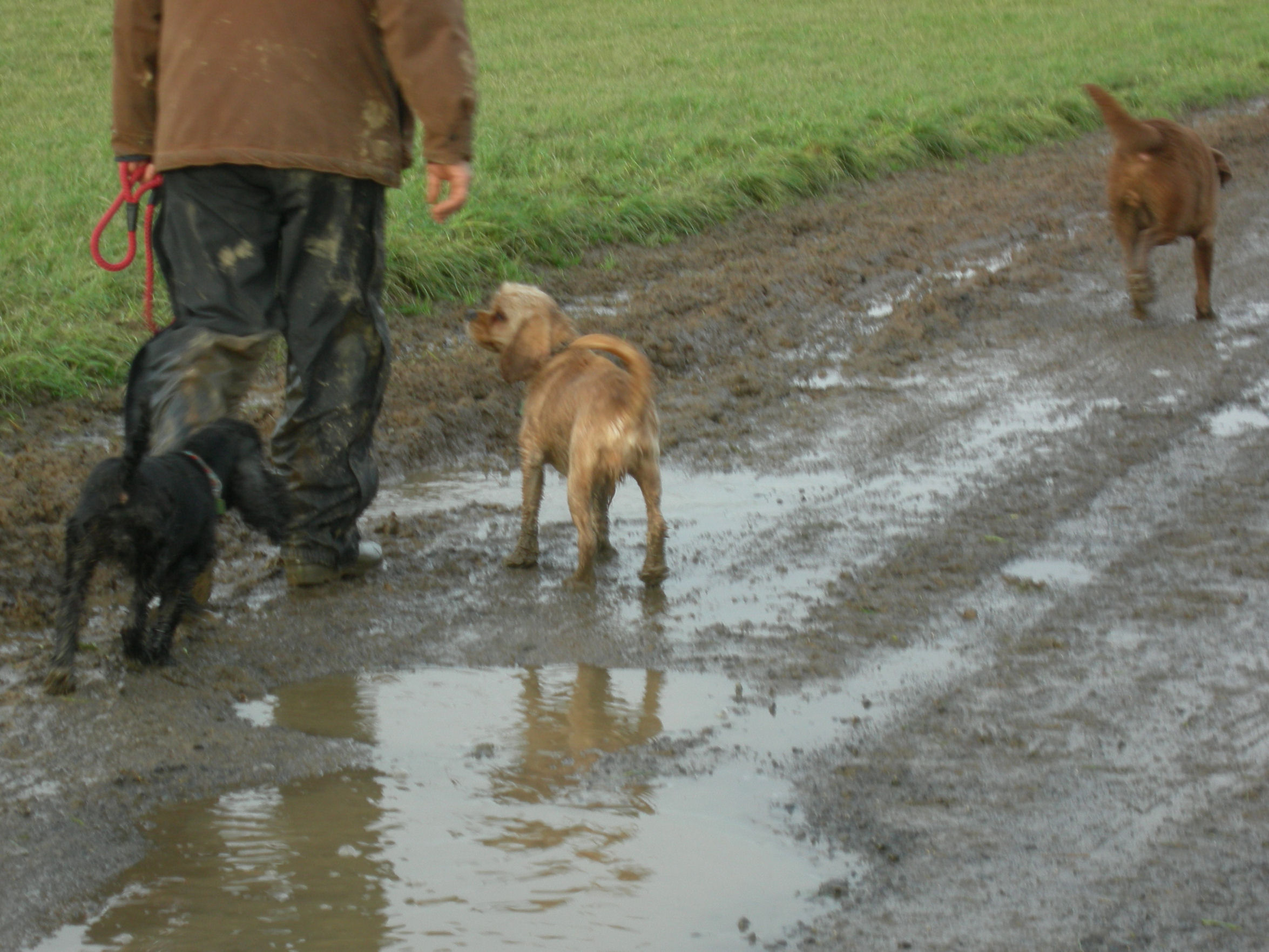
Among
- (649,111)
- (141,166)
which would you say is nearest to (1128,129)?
(141,166)

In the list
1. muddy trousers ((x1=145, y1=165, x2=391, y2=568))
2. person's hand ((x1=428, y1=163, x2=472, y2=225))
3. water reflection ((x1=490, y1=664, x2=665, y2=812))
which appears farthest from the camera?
person's hand ((x1=428, y1=163, x2=472, y2=225))

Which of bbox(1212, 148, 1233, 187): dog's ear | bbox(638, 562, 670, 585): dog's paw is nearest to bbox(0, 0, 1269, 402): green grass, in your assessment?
bbox(638, 562, 670, 585): dog's paw

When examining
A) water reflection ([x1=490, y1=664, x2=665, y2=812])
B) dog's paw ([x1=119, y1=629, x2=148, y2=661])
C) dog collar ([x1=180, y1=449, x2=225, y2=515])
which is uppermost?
dog collar ([x1=180, y1=449, x2=225, y2=515])

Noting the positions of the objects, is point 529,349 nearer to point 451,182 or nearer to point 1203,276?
point 451,182

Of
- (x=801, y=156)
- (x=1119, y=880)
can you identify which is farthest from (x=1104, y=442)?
(x=801, y=156)

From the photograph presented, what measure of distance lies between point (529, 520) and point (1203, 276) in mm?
5018

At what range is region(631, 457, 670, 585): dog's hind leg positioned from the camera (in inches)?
180

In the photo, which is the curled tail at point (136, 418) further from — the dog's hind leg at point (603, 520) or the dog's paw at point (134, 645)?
the dog's hind leg at point (603, 520)

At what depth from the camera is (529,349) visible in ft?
16.0

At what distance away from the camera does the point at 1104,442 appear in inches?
229

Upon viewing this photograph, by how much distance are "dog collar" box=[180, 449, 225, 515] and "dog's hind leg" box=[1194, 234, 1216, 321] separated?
6055mm

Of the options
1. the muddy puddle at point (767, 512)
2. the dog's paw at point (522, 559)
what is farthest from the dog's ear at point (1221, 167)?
the dog's paw at point (522, 559)

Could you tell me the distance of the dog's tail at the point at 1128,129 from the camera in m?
7.72

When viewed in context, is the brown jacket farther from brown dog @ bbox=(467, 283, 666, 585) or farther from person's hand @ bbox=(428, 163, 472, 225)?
brown dog @ bbox=(467, 283, 666, 585)
